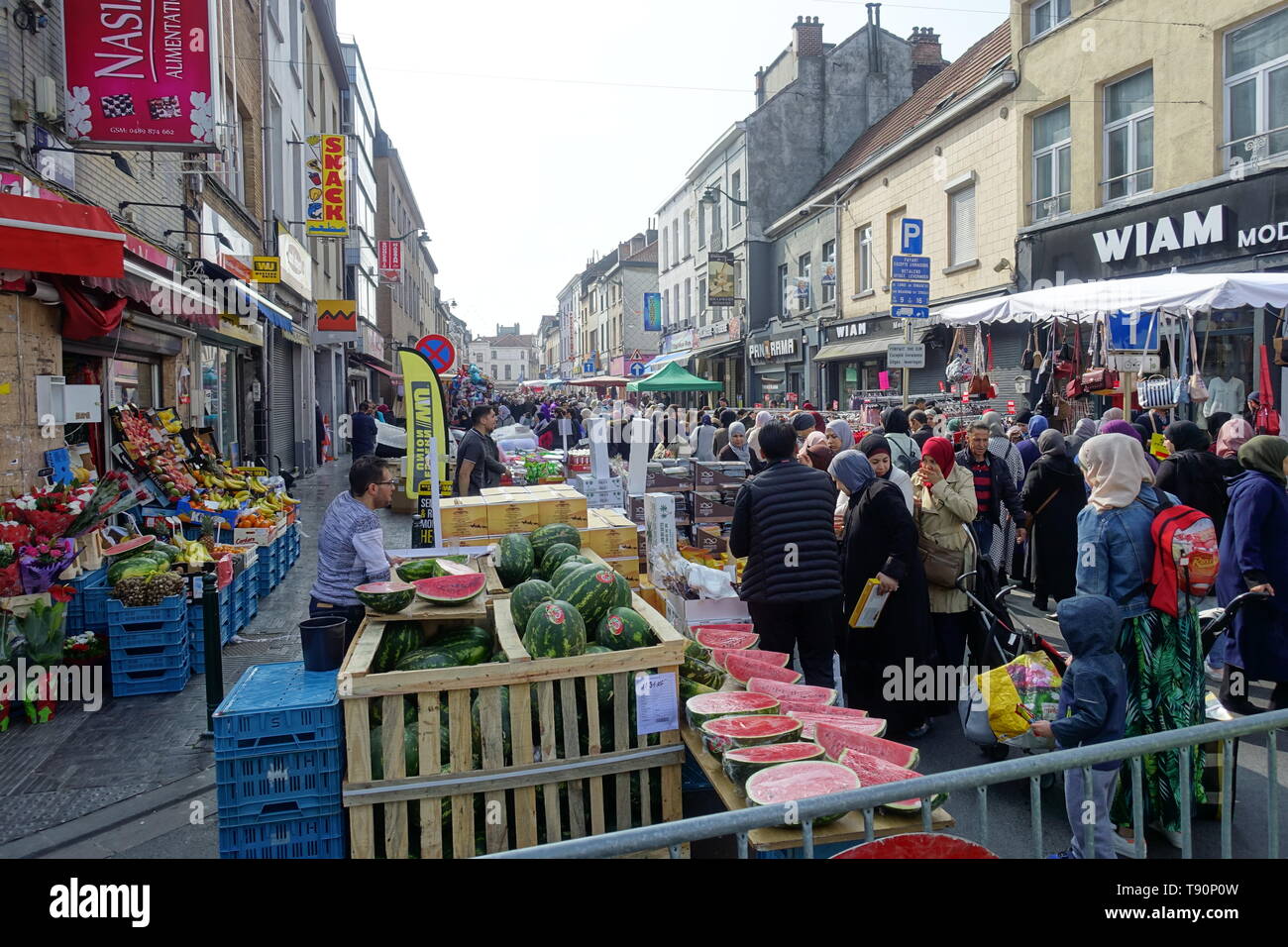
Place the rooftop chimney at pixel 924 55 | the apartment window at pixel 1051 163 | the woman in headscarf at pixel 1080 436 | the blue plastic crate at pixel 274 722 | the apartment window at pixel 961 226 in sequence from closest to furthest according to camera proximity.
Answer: the blue plastic crate at pixel 274 722 < the woman in headscarf at pixel 1080 436 < the apartment window at pixel 1051 163 < the apartment window at pixel 961 226 < the rooftop chimney at pixel 924 55

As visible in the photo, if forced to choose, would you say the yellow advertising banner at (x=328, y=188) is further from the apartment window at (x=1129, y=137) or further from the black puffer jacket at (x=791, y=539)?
the black puffer jacket at (x=791, y=539)

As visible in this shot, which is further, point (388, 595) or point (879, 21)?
point (879, 21)

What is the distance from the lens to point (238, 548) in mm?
8383

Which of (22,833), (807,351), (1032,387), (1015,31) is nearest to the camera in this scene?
(22,833)

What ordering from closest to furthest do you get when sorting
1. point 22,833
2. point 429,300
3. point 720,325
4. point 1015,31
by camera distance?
point 22,833, point 1015,31, point 720,325, point 429,300

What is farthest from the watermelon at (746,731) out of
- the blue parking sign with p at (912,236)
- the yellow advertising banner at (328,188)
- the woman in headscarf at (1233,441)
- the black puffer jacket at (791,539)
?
the yellow advertising banner at (328,188)

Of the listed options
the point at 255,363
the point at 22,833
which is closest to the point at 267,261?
the point at 255,363

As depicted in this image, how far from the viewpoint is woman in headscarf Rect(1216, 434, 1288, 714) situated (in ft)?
17.7

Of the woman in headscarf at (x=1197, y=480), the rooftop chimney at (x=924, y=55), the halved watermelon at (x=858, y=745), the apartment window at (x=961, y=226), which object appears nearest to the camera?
the halved watermelon at (x=858, y=745)

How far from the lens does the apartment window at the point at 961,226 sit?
17.6 metres

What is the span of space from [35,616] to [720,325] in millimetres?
30404

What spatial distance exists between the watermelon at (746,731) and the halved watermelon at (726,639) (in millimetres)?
1532

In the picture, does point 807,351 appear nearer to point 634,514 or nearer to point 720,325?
point 720,325

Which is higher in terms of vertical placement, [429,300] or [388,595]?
[429,300]
